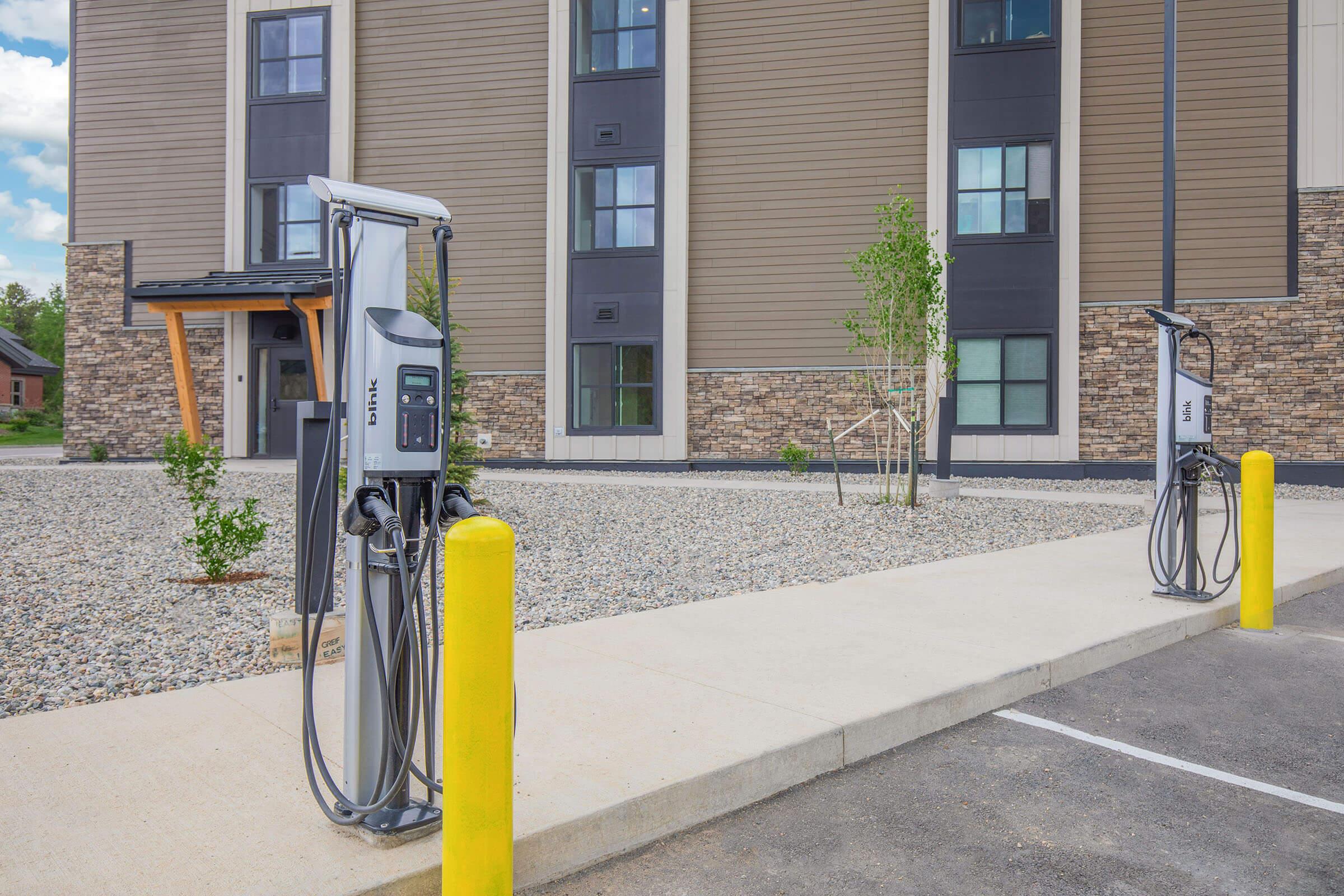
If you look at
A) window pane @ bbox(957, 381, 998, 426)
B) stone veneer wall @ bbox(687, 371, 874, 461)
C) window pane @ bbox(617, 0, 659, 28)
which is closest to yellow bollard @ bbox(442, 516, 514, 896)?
stone veneer wall @ bbox(687, 371, 874, 461)

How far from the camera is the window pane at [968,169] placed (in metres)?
17.5

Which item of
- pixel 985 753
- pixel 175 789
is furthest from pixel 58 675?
pixel 985 753

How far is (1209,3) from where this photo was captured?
55.3ft

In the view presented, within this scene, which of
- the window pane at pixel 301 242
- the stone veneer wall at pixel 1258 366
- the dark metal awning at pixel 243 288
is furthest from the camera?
the window pane at pixel 301 242

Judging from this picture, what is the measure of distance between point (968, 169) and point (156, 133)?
1701 centimetres

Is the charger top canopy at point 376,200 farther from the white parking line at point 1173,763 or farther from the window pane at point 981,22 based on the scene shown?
the window pane at point 981,22

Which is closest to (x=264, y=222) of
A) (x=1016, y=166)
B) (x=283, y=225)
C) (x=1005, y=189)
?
(x=283, y=225)

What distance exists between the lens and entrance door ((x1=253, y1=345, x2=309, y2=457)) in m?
20.1

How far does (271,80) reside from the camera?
66.3 ft

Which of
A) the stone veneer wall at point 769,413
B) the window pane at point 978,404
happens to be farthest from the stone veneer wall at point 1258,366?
the stone veneer wall at point 769,413

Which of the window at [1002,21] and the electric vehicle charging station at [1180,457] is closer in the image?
the electric vehicle charging station at [1180,457]

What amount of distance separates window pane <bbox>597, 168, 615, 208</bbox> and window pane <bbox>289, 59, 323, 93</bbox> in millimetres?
6385

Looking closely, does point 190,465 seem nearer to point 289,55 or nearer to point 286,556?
point 286,556

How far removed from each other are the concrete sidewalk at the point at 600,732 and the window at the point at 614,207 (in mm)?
12985
